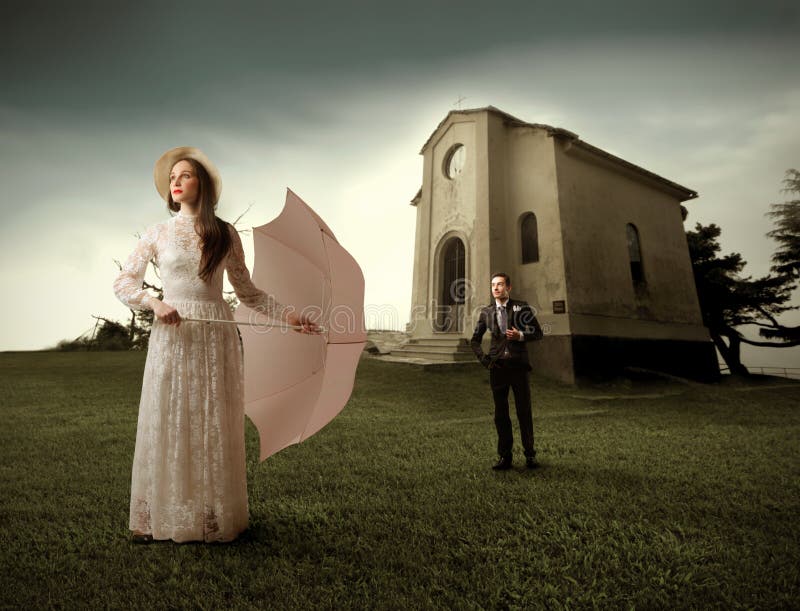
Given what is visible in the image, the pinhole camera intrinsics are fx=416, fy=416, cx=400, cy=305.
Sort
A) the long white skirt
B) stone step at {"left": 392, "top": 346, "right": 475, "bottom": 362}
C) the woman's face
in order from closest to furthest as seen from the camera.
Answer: the long white skirt
the woman's face
stone step at {"left": 392, "top": 346, "right": 475, "bottom": 362}

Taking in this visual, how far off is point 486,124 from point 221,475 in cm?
1456

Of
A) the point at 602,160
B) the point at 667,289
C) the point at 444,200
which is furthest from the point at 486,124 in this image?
the point at 667,289

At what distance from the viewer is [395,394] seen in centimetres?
949

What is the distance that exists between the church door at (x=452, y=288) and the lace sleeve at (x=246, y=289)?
38.9ft

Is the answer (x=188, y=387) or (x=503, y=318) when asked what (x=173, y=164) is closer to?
(x=188, y=387)

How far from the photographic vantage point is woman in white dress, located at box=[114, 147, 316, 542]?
2.71 m

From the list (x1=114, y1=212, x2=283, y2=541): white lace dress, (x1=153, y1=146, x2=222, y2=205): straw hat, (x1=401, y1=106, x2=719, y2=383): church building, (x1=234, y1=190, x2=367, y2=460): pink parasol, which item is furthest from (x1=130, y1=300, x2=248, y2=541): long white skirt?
(x1=401, y1=106, x2=719, y2=383): church building

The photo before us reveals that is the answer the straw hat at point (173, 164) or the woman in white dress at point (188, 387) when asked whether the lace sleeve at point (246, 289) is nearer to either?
the woman in white dress at point (188, 387)

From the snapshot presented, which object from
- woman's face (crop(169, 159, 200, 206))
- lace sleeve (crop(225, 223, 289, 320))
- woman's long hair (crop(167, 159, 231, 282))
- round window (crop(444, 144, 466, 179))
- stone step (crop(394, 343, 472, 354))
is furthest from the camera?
round window (crop(444, 144, 466, 179))

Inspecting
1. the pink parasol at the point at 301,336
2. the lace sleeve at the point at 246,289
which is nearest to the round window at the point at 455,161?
the pink parasol at the point at 301,336

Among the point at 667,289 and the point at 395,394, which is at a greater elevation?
the point at 667,289

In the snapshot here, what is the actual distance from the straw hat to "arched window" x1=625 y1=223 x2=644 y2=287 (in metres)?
15.9

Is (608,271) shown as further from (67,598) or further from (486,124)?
(67,598)

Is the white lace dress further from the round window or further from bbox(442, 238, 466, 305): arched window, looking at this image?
the round window
